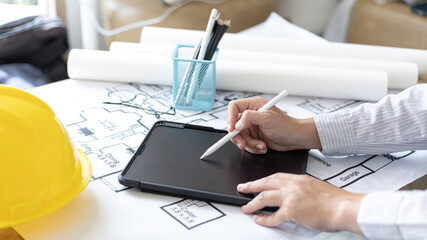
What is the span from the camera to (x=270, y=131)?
903mm

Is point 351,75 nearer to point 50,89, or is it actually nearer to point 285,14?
point 50,89

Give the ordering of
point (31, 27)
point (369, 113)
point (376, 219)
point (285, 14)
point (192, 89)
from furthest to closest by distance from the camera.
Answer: point (285, 14)
point (31, 27)
point (192, 89)
point (369, 113)
point (376, 219)

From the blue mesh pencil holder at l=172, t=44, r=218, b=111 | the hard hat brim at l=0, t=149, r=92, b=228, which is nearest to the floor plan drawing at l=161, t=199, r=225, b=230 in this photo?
the hard hat brim at l=0, t=149, r=92, b=228

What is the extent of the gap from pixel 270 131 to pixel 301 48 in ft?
1.58

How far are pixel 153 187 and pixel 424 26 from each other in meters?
1.52

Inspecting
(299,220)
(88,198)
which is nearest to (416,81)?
(299,220)

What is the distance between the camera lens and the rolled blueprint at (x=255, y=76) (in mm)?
1150

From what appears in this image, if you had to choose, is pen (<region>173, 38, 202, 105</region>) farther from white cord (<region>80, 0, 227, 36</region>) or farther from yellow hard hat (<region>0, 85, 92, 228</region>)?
white cord (<region>80, 0, 227, 36</region>)

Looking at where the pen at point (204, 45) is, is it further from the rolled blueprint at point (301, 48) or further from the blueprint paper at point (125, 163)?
the rolled blueprint at point (301, 48)

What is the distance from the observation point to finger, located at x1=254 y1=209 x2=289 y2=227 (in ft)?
Answer: 2.31

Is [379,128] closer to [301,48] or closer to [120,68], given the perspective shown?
[301,48]

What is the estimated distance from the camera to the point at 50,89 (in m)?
1.13

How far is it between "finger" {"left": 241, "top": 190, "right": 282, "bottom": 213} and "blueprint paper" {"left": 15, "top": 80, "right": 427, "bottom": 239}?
20mm

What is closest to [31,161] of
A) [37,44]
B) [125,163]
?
[125,163]
